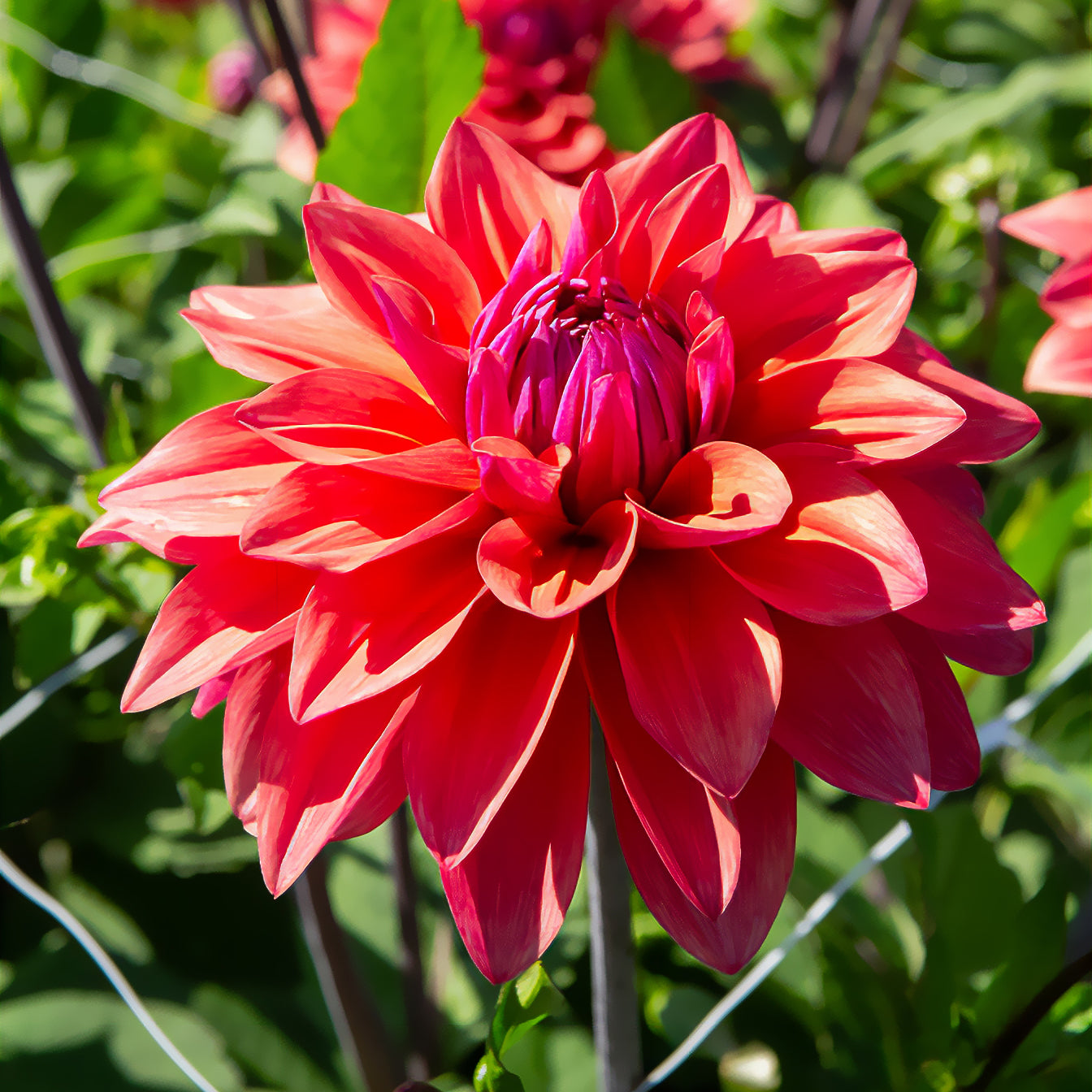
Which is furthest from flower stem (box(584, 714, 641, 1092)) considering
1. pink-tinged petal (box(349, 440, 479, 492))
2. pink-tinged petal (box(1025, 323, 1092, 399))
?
pink-tinged petal (box(1025, 323, 1092, 399))

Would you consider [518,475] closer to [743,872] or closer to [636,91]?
[743,872]

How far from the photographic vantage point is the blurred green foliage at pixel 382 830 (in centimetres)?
62

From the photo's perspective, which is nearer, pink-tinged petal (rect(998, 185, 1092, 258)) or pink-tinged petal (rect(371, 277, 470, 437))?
pink-tinged petal (rect(371, 277, 470, 437))

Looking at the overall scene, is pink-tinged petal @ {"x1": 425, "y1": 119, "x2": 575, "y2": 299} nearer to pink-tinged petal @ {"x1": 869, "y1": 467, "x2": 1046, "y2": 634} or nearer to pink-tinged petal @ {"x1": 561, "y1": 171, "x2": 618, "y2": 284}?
pink-tinged petal @ {"x1": 561, "y1": 171, "x2": 618, "y2": 284}

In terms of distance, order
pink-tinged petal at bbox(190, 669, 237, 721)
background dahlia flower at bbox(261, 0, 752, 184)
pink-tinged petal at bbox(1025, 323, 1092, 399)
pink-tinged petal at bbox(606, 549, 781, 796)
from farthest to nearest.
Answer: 1. background dahlia flower at bbox(261, 0, 752, 184)
2. pink-tinged petal at bbox(1025, 323, 1092, 399)
3. pink-tinged petal at bbox(190, 669, 237, 721)
4. pink-tinged petal at bbox(606, 549, 781, 796)

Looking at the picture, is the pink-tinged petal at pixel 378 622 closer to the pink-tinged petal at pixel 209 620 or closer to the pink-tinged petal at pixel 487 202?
the pink-tinged petal at pixel 209 620

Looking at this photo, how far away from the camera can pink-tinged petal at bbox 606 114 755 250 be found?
0.50 m

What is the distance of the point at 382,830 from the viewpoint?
82cm

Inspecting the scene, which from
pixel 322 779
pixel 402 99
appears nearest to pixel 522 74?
pixel 402 99

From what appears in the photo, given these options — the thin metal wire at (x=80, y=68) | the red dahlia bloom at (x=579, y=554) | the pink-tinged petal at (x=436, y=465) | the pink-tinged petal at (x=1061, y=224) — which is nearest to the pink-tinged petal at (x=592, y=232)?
the red dahlia bloom at (x=579, y=554)

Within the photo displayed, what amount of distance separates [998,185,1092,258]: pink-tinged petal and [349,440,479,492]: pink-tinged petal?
43 centimetres

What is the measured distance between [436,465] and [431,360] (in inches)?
2.0

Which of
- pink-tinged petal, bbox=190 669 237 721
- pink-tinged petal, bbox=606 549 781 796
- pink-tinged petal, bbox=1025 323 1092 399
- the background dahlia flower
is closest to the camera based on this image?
pink-tinged petal, bbox=606 549 781 796

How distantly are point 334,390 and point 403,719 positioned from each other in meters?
0.14
